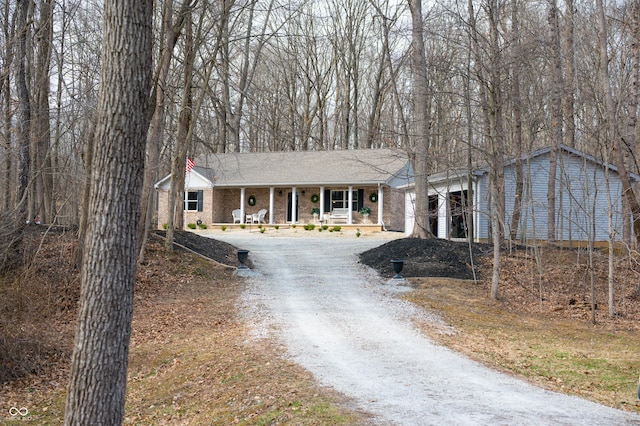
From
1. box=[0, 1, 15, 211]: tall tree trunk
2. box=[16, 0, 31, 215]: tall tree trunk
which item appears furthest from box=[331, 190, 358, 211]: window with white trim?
box=[16, 0, 31, 215]: tall tree trunk

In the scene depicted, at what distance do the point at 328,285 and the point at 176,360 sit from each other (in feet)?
20.5

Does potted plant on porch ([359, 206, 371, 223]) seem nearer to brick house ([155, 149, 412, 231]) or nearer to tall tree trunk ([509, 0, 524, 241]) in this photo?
brick house ([155, 149, 412, 231])

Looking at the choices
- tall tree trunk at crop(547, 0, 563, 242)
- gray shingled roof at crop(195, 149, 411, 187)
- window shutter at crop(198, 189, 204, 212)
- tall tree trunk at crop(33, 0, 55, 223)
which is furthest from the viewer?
window shutter at crop(198, 189, 204, 212)

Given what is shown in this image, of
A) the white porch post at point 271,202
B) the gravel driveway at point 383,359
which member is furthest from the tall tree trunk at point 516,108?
the white porch post at point 271,202

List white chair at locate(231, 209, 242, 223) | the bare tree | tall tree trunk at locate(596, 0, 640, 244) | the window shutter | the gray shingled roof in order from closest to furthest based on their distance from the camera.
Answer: tall tree trunk at locate(596, 0, 640, 244) → the bare tree → the gray shingled roof → white chair at locate(231, 209, 242, 223) → the window shutter

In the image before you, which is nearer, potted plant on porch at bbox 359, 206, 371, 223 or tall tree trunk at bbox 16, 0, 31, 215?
tall tree trunk at bbox 16, 0, 31, 215

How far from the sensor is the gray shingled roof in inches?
1222

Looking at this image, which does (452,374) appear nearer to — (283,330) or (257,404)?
(257,404)

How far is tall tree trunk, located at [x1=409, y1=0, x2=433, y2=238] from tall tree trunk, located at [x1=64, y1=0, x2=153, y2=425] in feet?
45.3

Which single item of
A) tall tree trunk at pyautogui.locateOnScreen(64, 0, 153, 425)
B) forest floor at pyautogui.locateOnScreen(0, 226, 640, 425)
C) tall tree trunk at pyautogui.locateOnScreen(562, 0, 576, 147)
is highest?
tall tree trunk at pyautogui.locateOnScreen(562, 0, 576, 147)

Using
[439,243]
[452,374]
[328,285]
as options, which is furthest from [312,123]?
[452,374]

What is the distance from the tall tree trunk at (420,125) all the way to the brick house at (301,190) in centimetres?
961

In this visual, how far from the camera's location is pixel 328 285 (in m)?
15.2

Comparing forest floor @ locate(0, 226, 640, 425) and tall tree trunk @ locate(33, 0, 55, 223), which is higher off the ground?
tall tree trunk @ locate(33, 0, 55, 223)
